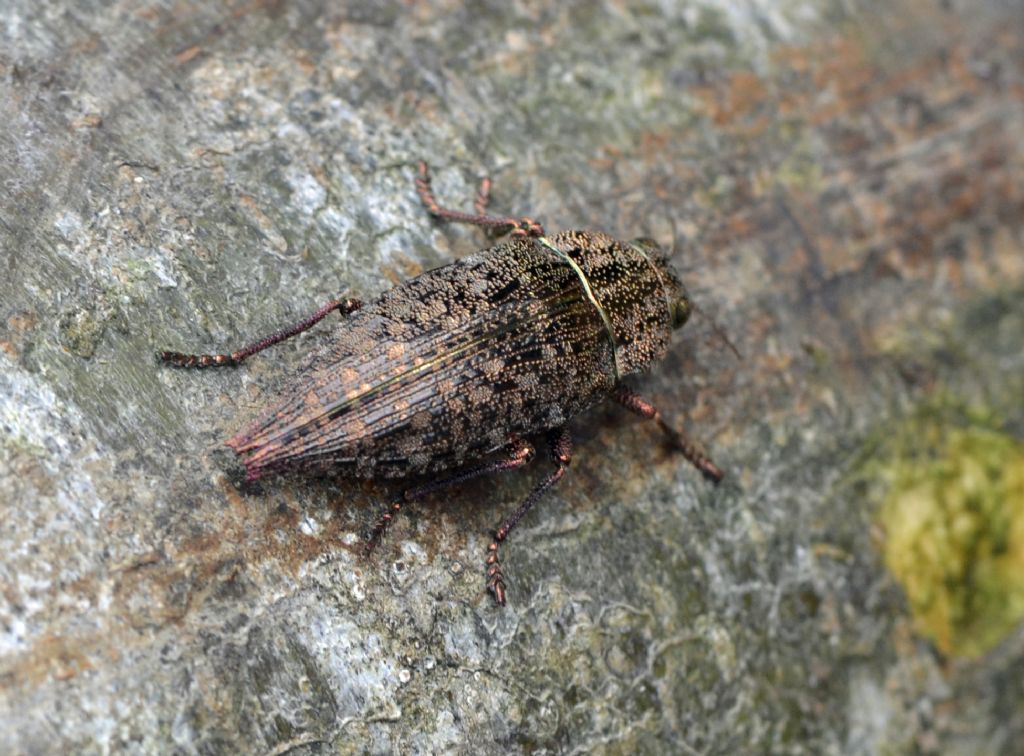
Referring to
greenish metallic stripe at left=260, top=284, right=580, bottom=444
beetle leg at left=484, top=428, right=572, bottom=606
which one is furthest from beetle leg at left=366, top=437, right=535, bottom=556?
greenish metallic stripe at left=260, top=284, right=580, bottom=444

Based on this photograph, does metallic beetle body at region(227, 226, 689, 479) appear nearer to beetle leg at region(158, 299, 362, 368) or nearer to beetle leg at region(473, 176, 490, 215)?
beetle leg at region(158, 299, 362, 368)

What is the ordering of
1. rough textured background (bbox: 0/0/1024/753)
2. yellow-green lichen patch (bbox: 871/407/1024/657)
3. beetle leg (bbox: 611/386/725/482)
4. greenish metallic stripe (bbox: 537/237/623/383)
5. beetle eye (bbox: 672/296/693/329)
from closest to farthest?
rough textured background (bbox: 0/0/1024/753) < greenish metallic stripe (bbox: 537/237/623/383) < beetle leg (bbox: 611/386/725/482) < beetle eye (bbox: 672/296/693/329) < yellow-green lichen patch (bbox: 871/407/1024/657)

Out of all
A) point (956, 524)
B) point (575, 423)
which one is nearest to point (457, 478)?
point (575, 423)

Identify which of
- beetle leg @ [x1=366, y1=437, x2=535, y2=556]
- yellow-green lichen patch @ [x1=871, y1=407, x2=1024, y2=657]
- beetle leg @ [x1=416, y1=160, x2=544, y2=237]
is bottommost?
yellow-green lichen patch @ [x1=871, y1=407, x2=1024, y2=657]

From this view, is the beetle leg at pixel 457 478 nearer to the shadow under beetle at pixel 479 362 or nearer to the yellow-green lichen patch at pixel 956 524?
the shadow under beetle at pixel 479 362

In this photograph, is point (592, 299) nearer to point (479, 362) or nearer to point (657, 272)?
point (657, 272)

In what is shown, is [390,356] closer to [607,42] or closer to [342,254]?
[342,254]

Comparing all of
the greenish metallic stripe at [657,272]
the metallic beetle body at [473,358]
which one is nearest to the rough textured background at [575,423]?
the metallic beetle body at [473,358]

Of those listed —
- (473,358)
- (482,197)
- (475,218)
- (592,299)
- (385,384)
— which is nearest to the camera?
(385,384)
